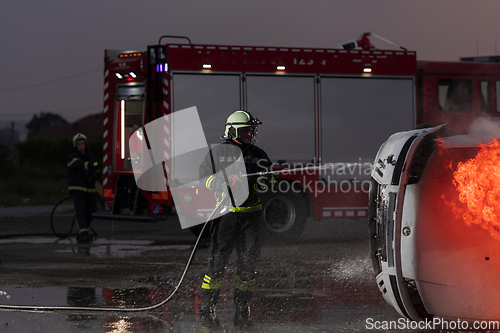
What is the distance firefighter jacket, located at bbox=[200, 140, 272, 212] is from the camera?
15.0ft

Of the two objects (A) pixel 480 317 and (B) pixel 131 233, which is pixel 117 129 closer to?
(B) pixel 131 233

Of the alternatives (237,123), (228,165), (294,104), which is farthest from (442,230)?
(294,104)

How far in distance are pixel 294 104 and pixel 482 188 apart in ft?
19.7

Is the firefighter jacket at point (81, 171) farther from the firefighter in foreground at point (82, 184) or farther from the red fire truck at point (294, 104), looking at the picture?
the red fire truck at point (294, 104)

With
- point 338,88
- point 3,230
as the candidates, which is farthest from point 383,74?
point 3,230

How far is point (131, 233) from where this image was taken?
10.5m

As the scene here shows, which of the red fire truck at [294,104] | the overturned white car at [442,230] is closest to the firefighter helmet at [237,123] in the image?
the overturned white car at [442,230]

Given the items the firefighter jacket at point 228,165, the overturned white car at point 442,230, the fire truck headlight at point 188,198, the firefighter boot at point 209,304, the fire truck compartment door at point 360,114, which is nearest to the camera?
the overturned white car at point 442,230

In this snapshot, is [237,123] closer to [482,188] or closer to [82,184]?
[482,188]

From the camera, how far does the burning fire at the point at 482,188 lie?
121 inches

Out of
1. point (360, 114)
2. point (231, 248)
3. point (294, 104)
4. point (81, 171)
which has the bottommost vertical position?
point (231, 248)

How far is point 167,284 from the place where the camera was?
5.71 metres

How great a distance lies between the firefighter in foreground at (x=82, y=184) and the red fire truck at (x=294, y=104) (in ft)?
0.92

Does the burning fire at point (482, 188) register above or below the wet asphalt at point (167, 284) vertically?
above
